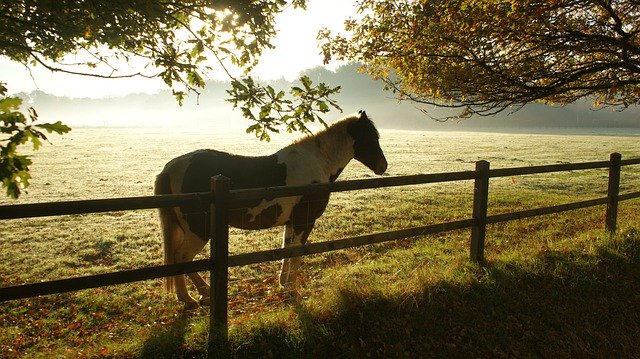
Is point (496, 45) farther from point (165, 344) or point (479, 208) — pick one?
point (165, 344)

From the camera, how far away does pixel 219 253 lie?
395 cm

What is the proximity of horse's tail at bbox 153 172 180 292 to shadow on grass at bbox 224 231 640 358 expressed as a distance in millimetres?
1608

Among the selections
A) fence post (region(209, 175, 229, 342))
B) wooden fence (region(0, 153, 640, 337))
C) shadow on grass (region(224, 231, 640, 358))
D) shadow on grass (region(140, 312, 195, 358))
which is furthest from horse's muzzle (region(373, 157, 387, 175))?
shadow on grass (region(140, 312, 195, 358))

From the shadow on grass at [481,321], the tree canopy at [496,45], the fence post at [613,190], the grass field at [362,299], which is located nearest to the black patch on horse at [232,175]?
the grass field at [362,299]

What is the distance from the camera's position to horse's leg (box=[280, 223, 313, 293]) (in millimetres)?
5728

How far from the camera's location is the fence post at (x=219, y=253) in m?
3.85

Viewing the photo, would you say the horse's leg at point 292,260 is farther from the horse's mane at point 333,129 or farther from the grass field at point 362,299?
the horse's mane at point 333,129

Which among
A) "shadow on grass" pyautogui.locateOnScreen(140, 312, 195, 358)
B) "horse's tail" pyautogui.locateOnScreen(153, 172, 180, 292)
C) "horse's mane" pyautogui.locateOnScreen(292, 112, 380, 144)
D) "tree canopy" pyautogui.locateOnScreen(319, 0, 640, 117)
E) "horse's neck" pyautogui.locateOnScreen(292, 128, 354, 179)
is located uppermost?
"tree canopy" pyautogui.locateOnScreen(319, 0, 640, 117)

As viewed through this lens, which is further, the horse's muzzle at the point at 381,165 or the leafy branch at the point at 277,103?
the horse's muzzle at the point at 381,165

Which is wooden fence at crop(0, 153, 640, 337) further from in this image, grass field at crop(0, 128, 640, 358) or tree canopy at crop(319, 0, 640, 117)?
tree canopy at crop(319, 0, 640, 117)

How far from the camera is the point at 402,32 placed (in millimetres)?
7855

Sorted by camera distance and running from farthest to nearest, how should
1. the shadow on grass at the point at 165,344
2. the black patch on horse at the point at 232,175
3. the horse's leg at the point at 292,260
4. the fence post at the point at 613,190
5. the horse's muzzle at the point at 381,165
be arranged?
the fence post at the point at 613,190
the horse's muzzle at the point at 381,165
the horse's leg at the point at 292,260
the black patch on horse at the point at 232,175
the shadow on grass at the point at 165,344

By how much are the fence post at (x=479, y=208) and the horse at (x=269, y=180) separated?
1655 mm

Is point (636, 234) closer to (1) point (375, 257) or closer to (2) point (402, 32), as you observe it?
(1) point (375, 257)
